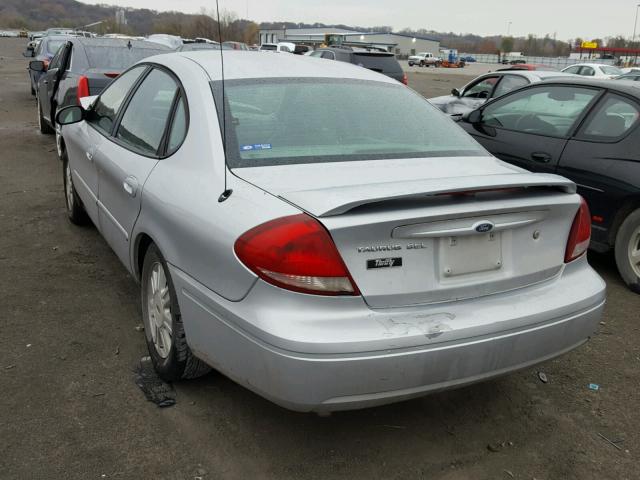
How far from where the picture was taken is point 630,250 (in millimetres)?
4727

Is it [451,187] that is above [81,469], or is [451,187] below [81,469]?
above

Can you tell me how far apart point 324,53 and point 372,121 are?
49.4ft

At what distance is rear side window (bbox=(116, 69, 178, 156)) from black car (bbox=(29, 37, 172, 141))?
4506 millimetres

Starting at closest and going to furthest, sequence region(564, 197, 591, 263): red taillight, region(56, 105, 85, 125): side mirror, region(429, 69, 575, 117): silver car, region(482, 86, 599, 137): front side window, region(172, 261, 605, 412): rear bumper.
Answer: region(172, 261, 605, 412): rear bumper < region(564, 197, 591, 263): red taillight < region(56, 105, 85, 125): side mirror < region(482, 86, 599, 137): front side window < region(429, 69, 575, 117): silver car

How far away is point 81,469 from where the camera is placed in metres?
2.57

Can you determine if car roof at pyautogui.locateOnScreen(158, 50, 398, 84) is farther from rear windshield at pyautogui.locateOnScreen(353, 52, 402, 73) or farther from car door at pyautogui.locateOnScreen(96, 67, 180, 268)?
rear windshield at pyautogui.locateOnScreen(353, 52, 402, 73)

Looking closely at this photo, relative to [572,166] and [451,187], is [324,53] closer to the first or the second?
[572,166]

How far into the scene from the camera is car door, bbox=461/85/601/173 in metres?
5.24

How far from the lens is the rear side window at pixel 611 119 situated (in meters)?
4.86

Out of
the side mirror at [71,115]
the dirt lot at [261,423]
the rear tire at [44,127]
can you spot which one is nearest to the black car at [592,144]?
the dirt lot at [261,423]

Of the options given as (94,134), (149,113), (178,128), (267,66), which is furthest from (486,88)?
(178,128)

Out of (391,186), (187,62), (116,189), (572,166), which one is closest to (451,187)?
(391,186)

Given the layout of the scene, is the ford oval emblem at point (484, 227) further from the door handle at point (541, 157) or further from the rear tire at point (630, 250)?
the door handle at point (541, 157)

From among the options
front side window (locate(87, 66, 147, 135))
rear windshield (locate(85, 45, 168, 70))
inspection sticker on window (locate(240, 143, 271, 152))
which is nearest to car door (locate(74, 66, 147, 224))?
front side window (locate(87, 66, 147, 135))
